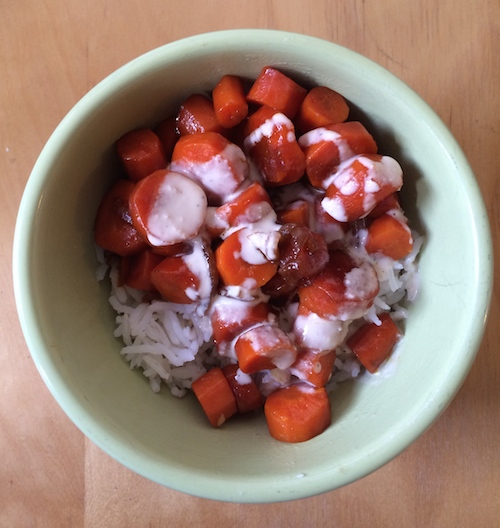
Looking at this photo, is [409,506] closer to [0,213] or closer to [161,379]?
[161,379]

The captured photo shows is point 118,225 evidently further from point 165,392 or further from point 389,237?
point 389,237

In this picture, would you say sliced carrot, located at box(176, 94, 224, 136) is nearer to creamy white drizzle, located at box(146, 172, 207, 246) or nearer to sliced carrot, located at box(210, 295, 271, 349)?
creamy white drizzle, located at box(146, 172, 207, 246)

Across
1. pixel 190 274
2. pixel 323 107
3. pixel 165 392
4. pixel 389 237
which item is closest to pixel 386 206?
pixel 389 237

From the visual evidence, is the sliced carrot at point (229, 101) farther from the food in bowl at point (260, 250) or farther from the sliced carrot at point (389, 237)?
the sliced carrot at point (389, 237)

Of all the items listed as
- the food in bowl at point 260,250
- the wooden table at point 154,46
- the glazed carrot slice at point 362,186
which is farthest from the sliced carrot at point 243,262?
the wooden table at point 154,46

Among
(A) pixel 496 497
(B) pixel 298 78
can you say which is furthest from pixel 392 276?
(A) pixel 496 497

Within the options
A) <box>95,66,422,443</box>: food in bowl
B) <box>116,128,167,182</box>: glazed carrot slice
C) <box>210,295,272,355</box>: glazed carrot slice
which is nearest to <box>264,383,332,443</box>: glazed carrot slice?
<box>95,66,422,443</box>: food in bowl
